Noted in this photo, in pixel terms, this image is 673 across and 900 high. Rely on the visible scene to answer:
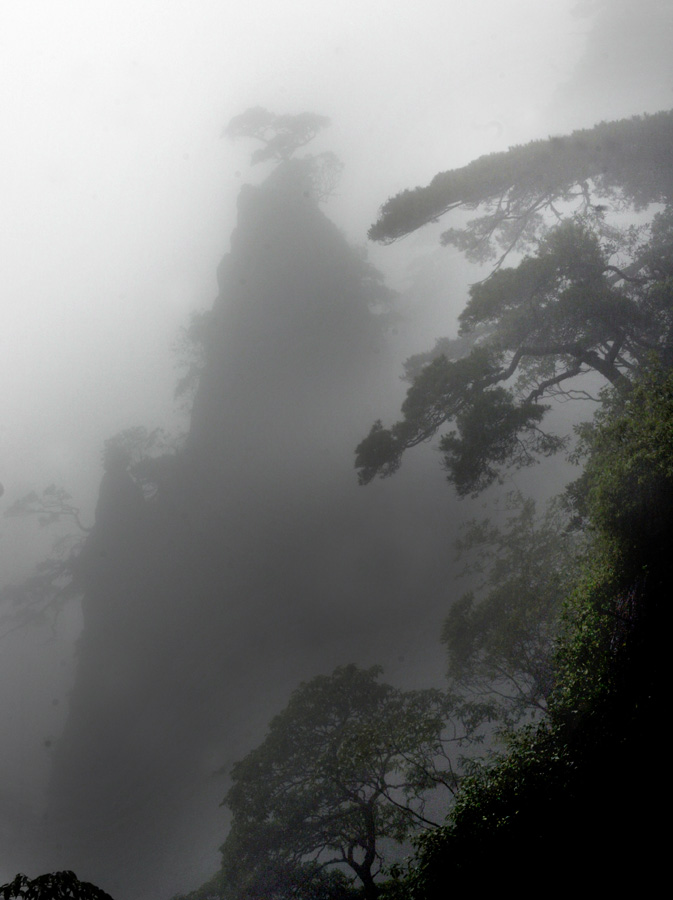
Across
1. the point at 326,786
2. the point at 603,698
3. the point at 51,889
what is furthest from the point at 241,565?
the point at 51,889

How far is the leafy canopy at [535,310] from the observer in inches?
537

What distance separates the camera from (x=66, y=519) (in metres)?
46.9

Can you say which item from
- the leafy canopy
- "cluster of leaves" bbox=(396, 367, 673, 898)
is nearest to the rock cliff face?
the leafy canopy

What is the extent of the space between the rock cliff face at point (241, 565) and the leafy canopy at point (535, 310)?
1625cm

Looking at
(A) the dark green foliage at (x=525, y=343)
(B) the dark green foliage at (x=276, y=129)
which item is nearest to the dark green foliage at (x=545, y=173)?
(A) the dark green foliage at (x=525, y=343)

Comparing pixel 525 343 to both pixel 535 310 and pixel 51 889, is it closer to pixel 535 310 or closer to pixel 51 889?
pixel 535 310

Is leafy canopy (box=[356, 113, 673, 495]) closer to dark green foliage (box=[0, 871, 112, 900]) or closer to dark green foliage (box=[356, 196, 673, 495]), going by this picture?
dark green foliage (box=[356, 196, 673, 495])

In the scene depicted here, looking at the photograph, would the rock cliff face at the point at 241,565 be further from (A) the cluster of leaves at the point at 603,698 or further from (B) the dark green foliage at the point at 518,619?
(A) the cluster of leaves at the point at 603,698

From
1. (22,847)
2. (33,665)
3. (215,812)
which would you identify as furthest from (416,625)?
(33,665)

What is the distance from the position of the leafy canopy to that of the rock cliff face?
16246 millimetres

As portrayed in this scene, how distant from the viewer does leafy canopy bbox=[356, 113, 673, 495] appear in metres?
13.6

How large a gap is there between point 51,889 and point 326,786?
12.6m

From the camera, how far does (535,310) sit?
14.6 meters

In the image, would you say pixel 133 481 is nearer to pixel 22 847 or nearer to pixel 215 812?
pixel 215 812
